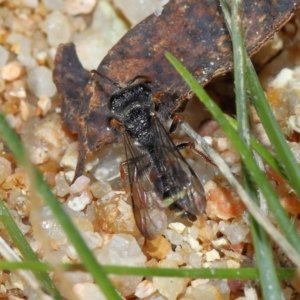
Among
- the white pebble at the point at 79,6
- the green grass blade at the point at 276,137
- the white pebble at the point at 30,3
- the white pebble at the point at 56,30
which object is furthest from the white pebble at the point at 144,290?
the white pebble at the point at 30,3

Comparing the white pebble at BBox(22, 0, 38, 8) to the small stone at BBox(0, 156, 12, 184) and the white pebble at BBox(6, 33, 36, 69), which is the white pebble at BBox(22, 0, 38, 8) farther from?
the small stone at BBox(0, 156, 12, 184)

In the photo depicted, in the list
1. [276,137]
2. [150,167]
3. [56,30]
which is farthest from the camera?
[56,30]

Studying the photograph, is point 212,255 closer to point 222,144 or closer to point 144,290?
point 144,290

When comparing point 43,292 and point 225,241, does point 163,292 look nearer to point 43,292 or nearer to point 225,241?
point 225,241

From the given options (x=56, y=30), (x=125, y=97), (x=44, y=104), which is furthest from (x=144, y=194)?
(x=56, y=30)

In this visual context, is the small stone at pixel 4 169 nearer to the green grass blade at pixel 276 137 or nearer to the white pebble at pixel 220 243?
the white pebble at pixel 220 243

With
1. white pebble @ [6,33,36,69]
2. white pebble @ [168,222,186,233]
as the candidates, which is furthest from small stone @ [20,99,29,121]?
white pebble @ [168,222,186,233]

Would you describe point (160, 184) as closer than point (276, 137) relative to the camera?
No
